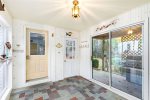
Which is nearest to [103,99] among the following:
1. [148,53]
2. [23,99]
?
[148,53]

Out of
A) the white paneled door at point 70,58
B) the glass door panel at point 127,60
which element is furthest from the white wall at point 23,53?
the glass door panel at point 127,60

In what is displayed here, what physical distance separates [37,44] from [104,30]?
8.59ft

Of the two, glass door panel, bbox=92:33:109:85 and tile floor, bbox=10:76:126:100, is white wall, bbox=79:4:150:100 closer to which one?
glass door panel, bbox=92:33:109:85

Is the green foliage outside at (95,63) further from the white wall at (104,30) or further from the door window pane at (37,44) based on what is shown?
the door window pane at (37,44)

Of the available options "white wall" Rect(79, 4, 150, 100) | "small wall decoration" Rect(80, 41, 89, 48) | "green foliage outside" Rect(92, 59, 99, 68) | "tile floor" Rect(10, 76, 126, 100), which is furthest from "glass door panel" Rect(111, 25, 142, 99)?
"small wall decoration" Rect(80, 41, 89, 48)

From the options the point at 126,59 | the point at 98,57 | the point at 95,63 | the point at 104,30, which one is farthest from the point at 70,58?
the point at 126,59

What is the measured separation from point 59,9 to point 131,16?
191 cm

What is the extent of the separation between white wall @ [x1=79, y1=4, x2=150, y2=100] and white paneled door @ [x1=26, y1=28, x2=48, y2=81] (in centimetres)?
170

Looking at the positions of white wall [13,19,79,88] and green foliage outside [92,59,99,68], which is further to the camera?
green foliage outside [92,59,99,68]

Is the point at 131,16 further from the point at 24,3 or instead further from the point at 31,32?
the point at 31,32

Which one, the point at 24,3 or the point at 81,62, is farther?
the point at 81,62

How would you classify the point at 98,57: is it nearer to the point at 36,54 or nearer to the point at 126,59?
the point at 126,59

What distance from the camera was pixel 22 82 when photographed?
9.91 feet

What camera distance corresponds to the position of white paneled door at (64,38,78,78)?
4.13 metres
